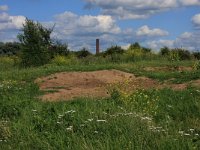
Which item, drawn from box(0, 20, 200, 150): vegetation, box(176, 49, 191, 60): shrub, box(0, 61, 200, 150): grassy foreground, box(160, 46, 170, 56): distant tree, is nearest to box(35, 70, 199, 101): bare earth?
box(0, 20, 200, 150): vegetation

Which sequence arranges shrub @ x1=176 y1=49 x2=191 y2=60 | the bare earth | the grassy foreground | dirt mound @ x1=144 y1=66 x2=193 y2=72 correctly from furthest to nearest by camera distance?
shrub @ x1=176 y1=49 x2=191 y2=60 < dirt mound @ x1=144 y1=66 x2=193 y2=72 < the bare earth < the grassy foreground

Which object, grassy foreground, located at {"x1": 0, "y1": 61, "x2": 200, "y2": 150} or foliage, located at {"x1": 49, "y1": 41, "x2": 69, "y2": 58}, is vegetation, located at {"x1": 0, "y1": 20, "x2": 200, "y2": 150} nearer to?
grassy foreground, located at {"x1": 0, "y1": 61, "x2": 200, "y2": 150}

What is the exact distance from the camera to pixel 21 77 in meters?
16.8

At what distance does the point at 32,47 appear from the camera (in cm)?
2562

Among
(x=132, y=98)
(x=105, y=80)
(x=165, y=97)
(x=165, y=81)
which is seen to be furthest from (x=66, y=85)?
(x=132, y=98)

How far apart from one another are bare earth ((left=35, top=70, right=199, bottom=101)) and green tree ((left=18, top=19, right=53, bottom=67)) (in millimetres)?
8802

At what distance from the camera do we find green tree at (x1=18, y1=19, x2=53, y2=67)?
2545 centimetres

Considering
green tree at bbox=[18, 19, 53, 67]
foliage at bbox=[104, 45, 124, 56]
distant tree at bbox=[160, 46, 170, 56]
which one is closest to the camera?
green tree at bbox=[18, 19, 53, 67]

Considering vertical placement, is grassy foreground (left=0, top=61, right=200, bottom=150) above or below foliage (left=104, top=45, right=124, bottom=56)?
below

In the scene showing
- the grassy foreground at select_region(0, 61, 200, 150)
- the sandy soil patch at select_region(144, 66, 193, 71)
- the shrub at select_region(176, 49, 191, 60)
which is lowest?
the grassy foreground at select_region(0, 61, 200, 150)

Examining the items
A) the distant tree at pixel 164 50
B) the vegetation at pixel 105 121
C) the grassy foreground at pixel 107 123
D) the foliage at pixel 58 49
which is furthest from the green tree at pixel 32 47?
the grassy foreground at pixel 107 123

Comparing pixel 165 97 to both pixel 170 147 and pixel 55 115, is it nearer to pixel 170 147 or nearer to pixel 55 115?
pixel 55 115

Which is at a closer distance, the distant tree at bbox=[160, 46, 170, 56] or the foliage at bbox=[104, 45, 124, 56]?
the distant tree at bbox=[160, 46, 170, 56]

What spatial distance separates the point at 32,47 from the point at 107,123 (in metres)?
18.5
